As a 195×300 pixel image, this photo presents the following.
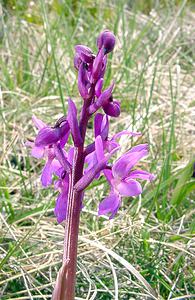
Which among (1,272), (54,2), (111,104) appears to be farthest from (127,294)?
(54,2)

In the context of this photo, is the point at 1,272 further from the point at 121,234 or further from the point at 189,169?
the point at 189,169

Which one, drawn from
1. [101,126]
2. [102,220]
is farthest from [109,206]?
[102,220]

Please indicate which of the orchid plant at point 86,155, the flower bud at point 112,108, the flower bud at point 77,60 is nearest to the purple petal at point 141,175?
the orchid plant at point 86,155

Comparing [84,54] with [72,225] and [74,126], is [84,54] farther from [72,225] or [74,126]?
[72,225]

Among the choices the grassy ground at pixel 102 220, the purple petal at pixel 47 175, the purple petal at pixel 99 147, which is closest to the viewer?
the purple petal at pixel 99 147

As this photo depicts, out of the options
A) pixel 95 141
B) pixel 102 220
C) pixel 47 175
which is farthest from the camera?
pixel 102 220

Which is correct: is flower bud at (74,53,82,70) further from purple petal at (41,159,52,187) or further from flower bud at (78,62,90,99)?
purple petal at (41,159,52,187)

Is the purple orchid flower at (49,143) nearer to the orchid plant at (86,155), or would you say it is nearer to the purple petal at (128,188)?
the orchid plant at (86,155)
